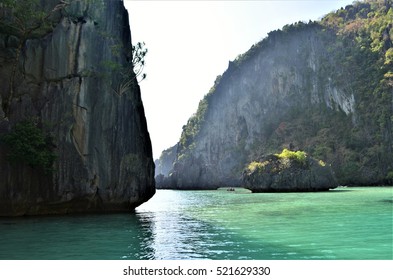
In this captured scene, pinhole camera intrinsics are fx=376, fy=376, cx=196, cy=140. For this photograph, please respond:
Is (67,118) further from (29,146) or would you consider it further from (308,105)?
(308,105)

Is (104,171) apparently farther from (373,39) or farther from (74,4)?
(373,39)

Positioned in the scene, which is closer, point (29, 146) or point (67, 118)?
point (29, 146)

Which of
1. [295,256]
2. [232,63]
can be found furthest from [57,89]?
[232,63]

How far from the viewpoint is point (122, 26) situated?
3475 centimetres

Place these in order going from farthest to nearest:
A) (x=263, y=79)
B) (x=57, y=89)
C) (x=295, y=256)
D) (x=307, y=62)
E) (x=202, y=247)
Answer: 1. (x=263, y=79)
2. (x=307, y=62)
3. (x=57, y=89)
4. (x=202, y=247)
5. (x=295, y=256)

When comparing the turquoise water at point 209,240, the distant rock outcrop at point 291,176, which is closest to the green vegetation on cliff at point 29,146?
the turquoise water at point 209,240

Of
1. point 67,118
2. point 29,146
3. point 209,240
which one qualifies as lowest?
point 209,240

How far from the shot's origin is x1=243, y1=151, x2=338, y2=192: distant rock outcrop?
68750 mm

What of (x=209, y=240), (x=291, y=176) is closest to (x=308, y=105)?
(x=291, y=176)

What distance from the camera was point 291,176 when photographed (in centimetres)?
6925

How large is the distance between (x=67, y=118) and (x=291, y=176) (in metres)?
50.8

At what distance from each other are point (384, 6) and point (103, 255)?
504 ft

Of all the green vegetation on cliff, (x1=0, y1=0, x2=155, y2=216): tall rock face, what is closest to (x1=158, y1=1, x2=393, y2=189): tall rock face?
(x1=0, y1=0, x2=155, y2=216): tall rock face

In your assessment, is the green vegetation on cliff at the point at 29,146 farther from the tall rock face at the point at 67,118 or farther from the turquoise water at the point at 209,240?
the turquoise water at the point at 209,240
